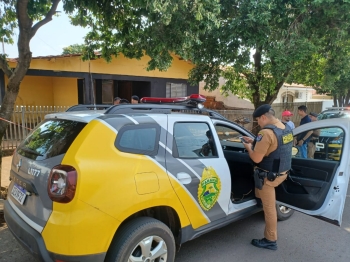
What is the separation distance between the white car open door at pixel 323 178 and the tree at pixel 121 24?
2.68m

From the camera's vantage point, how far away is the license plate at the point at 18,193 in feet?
7.69

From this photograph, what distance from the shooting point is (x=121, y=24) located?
5664 mm

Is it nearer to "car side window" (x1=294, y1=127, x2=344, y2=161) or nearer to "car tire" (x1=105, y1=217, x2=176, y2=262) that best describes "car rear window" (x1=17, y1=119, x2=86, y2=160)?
"car tire" (x1=105, y1=217, x2=176, y2=262)

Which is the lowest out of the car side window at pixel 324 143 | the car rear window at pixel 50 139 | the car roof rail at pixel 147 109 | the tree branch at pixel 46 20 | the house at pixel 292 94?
the car side window at pixel 324 143

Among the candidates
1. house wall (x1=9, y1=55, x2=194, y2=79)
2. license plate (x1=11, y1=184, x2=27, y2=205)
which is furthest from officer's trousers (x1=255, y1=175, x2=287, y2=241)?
house wall (x1=9, y1=55, x2=194, y2=79)

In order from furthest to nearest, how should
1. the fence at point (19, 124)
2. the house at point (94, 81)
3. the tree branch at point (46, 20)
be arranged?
the house at point (94, 81)
the fence at point (19, 124)
the tree branch at point (46, 20)

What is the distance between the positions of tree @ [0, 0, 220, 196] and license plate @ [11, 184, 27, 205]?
229cm

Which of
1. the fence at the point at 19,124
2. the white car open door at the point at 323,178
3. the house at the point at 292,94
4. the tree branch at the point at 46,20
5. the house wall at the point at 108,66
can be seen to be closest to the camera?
the white car open door at the point at 323,178

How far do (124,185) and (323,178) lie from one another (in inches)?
103

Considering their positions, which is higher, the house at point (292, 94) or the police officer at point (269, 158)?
the house at point (292, 94)

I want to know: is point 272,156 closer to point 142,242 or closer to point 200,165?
point 200,165

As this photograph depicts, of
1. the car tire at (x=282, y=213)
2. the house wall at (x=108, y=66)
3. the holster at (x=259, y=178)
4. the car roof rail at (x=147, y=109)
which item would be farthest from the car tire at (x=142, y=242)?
the house wall at (x=108, y=66)

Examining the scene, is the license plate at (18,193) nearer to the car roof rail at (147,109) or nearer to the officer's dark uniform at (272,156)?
the car roof rail at (147,109)

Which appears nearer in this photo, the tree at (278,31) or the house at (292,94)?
the tree at (278,31)
